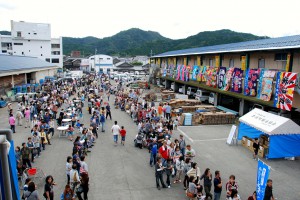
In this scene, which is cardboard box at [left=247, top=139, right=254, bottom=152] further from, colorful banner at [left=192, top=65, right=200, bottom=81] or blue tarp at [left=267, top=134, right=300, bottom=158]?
colorful banner at [left=192, top=65, right=200, bottom=81]

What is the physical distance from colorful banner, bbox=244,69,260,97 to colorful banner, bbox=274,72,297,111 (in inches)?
105

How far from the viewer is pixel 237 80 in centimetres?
2266

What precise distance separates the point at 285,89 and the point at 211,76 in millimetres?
11514

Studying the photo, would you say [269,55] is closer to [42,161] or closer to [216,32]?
[42,161]

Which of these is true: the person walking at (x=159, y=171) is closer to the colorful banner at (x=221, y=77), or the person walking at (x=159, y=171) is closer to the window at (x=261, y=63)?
the window at (x=261, y=63)

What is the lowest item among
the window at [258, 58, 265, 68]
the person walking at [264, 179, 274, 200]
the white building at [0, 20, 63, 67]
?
the person walking at [264, 179, 274, 200]

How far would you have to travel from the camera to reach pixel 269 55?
66.9 ft

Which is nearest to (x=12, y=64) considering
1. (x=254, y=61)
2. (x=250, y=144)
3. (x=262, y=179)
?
(x=254, y=61)

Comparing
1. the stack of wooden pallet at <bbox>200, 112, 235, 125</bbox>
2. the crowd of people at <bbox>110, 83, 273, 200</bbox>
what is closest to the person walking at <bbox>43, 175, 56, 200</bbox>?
the crowd of people at <bbox>110, 83, 273, 200</bbox>

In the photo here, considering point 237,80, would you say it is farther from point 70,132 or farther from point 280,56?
point 70,132

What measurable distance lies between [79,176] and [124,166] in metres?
3.48

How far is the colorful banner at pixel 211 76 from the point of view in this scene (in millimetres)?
26825

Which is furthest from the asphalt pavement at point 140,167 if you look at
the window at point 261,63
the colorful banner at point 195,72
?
the colorful banner at point 195,72

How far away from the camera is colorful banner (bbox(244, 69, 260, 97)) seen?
783 inches
